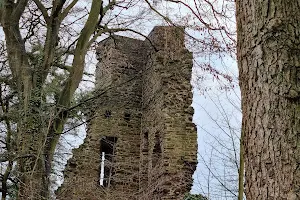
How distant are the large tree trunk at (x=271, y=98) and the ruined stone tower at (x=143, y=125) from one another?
808 centimetres

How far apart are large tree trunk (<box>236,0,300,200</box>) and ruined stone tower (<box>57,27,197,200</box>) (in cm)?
808

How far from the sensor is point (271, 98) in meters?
2.62

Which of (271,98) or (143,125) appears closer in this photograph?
(271,98)

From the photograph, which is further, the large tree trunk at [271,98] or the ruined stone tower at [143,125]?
the ruined stone tower at [143,125]

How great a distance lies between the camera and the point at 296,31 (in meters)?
2.67

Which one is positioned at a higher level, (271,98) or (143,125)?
(143,125)

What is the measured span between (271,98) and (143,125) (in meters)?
12.1

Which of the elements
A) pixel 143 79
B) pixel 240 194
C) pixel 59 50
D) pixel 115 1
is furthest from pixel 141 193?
pixel 240 194

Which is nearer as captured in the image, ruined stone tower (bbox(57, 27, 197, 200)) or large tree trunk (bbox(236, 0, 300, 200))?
large tree trunk (bbox(236, 0, 300, 200))

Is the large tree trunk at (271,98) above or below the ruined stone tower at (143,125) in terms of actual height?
below

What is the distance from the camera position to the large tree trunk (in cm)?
249

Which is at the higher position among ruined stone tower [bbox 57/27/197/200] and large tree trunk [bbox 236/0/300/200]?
ruined stone tower [bbox 57/27/197/200]

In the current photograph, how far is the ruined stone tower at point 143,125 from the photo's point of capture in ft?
40.4

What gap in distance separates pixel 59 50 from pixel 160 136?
4410mm
